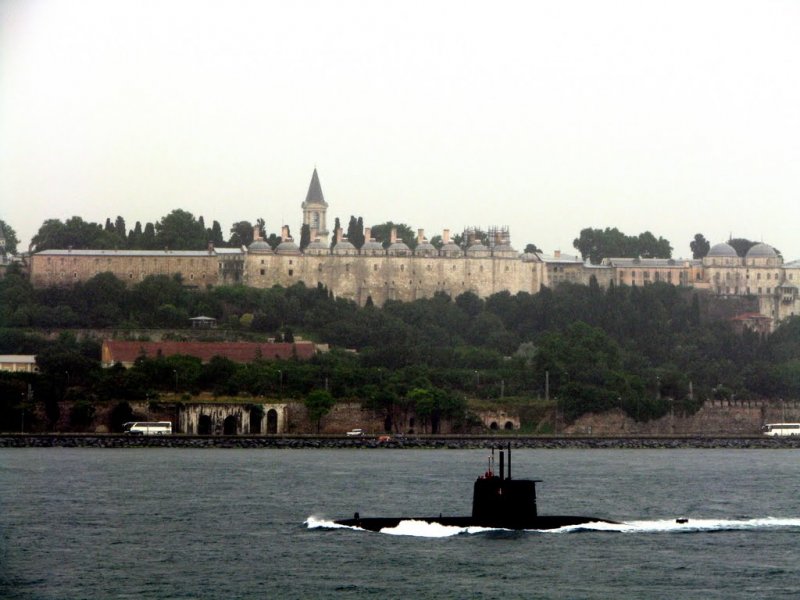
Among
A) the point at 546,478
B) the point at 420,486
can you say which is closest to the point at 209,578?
the point at 420,486

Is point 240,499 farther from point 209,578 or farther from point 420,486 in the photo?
point 209,578

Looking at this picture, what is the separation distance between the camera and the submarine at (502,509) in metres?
46.8

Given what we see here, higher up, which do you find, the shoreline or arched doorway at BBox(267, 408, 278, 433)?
arched doorway at BBox(267, 408, 278, 433)

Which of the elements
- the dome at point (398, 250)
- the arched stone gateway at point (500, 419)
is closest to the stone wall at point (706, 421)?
the arched stone gateway at point (500, 419)

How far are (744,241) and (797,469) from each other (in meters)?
88.3

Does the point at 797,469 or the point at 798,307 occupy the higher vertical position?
the point at 798,307

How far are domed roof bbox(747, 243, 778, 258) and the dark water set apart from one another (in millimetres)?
81117

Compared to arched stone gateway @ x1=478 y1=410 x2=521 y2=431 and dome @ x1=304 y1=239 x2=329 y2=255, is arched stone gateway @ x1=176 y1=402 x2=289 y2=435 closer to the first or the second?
arched stone gateway @ x1=478 y1=410 x2=521 y2=431

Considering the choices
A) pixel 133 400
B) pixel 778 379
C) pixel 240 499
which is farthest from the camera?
pixel 778 379

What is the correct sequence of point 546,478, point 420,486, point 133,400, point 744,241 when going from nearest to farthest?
point 420,486 → point 546,478 → point 133,400 → point 744,241

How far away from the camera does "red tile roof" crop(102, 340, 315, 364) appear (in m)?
109

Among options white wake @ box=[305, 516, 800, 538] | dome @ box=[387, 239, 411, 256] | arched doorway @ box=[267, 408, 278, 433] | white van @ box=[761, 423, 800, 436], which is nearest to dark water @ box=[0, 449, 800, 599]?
white wake @ box=[305, 516, 800, 538]

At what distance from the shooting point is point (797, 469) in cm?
7850

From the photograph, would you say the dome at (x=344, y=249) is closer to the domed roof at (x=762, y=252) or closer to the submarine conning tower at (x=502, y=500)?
the domed roof at (x=762, y=252)
